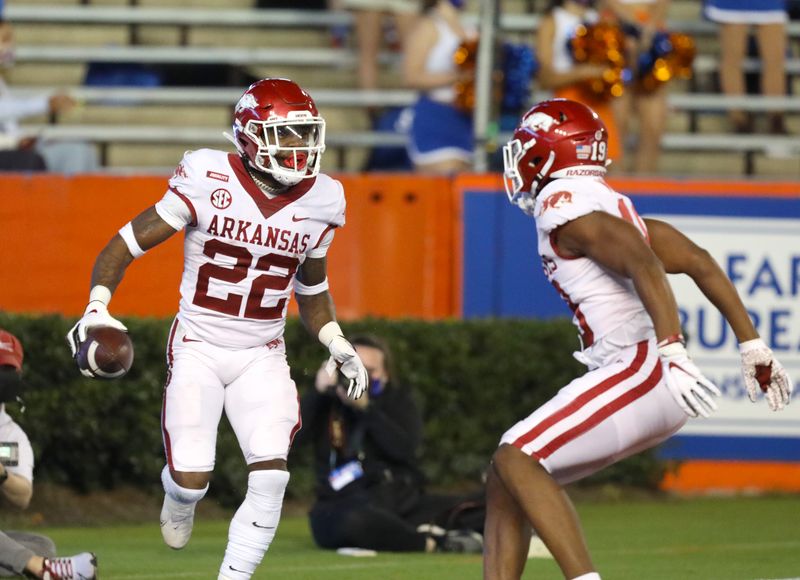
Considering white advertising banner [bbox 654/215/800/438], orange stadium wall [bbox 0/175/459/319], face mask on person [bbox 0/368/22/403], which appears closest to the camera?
face mask on person [bbox 0/368/22/403]

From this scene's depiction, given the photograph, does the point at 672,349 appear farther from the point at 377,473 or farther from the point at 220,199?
the point at 377,473

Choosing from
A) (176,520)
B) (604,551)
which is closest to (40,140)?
(604,551)

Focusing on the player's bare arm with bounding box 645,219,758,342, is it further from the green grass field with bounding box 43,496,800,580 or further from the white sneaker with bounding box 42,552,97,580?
the white sneaker with bounding box 42,552,97,580

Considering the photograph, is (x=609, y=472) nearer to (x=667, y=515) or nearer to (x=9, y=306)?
(x=667, y=515)

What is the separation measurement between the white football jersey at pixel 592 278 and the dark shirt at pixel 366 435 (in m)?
2.57

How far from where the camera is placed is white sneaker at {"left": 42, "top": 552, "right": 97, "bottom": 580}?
6398mm

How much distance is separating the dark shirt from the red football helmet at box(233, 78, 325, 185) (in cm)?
212

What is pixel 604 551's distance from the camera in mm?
8211

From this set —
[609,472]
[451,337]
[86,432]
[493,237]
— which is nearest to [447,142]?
[493,237]

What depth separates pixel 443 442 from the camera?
10008 mm

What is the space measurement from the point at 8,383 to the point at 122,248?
94cm

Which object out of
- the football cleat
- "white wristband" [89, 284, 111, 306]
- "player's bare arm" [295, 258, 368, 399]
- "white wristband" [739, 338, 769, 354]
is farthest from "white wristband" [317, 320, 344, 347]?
the football cleat

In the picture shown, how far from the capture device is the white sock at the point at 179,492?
6.22m

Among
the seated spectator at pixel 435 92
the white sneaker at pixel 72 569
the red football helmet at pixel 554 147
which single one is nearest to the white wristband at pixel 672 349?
the red football helmet at pixel 554 147
